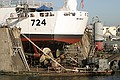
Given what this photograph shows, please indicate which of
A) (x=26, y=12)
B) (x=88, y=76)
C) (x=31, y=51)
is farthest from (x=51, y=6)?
(x=88, y=76)

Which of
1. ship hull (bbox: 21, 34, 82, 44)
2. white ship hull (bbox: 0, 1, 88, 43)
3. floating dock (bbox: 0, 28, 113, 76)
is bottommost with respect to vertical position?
floating dock (bbox: 0, 28, 113, 76)

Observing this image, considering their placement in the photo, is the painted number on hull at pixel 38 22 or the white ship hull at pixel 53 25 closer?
the white ship hull at pixel 53 25

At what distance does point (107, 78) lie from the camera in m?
40.9

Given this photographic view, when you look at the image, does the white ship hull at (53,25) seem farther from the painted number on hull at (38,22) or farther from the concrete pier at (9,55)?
the concrete pier at (9,55)

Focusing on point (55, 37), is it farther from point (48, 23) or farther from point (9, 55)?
point (9, 55)

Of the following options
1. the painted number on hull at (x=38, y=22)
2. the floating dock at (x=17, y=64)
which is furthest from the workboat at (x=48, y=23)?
the floating dock at (x=17, y=64)

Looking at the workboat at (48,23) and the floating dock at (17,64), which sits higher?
the workboat at (48,23)

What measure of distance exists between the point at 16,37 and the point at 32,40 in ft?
10.8

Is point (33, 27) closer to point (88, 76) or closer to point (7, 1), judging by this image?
point (7, 1)

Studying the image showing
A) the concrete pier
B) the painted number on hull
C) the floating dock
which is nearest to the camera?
the floating dock

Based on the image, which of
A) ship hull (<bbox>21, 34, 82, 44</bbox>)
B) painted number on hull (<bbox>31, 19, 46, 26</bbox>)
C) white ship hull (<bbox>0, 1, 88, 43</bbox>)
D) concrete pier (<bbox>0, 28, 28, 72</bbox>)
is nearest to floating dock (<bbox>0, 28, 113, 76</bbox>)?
concrete pier (<bbox>0, 28, 28, 72</bbox>)

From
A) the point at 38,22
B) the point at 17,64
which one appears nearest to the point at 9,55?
the point at 17,64

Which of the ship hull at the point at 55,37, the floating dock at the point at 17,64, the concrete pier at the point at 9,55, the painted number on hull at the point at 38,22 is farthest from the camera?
the painted number on hull at the point at 38,22

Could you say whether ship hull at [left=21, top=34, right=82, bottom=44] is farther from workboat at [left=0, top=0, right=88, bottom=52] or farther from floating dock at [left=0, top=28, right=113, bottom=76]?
floating dock at [left=0, top=28, right=113, bottom=76]
